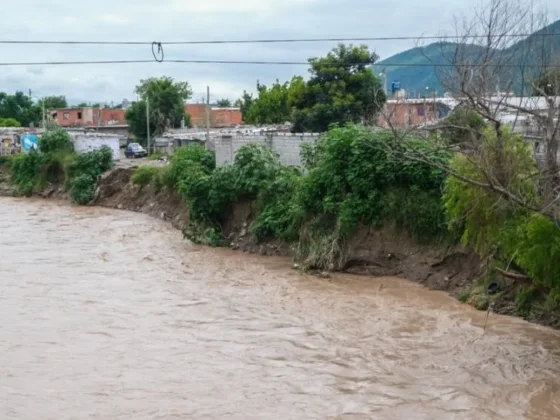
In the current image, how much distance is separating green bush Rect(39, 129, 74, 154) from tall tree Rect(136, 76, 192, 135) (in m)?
16.8

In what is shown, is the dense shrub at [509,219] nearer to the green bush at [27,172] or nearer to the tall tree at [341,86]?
the tall tree at [341,86]

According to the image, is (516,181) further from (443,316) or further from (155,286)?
(155,286)

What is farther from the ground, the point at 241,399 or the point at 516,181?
the point at 516,181

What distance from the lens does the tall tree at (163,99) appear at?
2253 inches

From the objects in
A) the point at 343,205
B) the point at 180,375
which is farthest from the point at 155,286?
the point at 180,375

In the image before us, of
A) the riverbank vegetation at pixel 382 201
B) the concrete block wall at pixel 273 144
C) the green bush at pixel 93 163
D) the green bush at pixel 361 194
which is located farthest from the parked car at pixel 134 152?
the green bush at pixel 361 194

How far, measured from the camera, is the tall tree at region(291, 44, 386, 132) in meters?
33.1

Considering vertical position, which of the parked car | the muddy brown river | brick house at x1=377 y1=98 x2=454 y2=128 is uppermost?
brick house at x1=377 y1=98 x2=454 y2=128

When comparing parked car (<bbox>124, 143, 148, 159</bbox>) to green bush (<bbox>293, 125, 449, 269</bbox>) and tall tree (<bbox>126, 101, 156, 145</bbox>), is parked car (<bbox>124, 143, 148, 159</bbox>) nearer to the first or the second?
tall tree (<bbox>126, 101, 156, 145</bbox>)

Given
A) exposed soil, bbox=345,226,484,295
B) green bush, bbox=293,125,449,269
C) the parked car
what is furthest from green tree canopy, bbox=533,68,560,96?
the parked car

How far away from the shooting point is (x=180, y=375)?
1098cm

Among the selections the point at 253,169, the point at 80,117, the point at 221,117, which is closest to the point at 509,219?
the point at 253,169

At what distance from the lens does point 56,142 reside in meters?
39.5

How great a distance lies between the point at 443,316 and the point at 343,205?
16.0 ft
